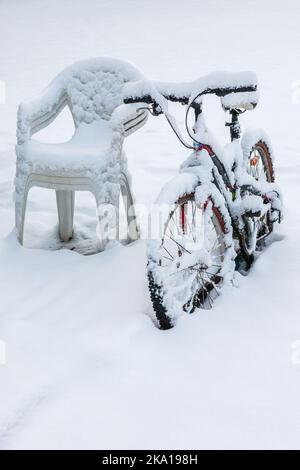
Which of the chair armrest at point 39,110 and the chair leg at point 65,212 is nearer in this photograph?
the chair armrest at point 39,110

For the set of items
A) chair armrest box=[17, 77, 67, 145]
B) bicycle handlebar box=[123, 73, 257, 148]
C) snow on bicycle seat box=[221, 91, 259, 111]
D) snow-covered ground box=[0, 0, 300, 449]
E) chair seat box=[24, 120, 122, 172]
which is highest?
bicycle handlebar box=[123, 73, 257, 148]

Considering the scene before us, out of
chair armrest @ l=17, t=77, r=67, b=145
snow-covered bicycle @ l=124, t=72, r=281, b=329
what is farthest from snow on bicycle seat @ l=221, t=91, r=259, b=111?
chair armrest @ l=17, t=77, r=67, b=145

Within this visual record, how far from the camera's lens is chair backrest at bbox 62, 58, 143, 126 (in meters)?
3.41

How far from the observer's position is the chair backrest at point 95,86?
3406mm

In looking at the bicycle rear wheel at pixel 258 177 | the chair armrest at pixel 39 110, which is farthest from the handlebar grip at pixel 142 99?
the chair armrest at pixel 39 110

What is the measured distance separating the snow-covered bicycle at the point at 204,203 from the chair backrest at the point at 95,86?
850 mm

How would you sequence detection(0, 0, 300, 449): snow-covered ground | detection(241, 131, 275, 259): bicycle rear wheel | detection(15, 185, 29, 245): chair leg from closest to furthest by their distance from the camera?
detection(0, 0, 300, 449): snow-covered ground, detection(241, 131, 275, 259): bicycle rear wheel, detection(15, 185, 29, 245): chair leg

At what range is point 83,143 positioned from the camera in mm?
3408

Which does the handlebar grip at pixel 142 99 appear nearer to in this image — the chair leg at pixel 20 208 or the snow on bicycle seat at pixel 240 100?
the snow on bicycle seat at pixel 240 100

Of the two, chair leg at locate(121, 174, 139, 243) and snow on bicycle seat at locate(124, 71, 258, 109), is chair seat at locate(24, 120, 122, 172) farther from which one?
snow on bicycle seat at locate(124, 71, 258, 109)

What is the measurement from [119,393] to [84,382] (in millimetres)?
154

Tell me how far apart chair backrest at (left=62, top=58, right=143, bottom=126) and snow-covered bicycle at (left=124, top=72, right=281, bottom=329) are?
0.85m

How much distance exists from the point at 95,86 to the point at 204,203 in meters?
1.29

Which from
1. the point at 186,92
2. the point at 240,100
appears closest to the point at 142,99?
the point at 186,92
